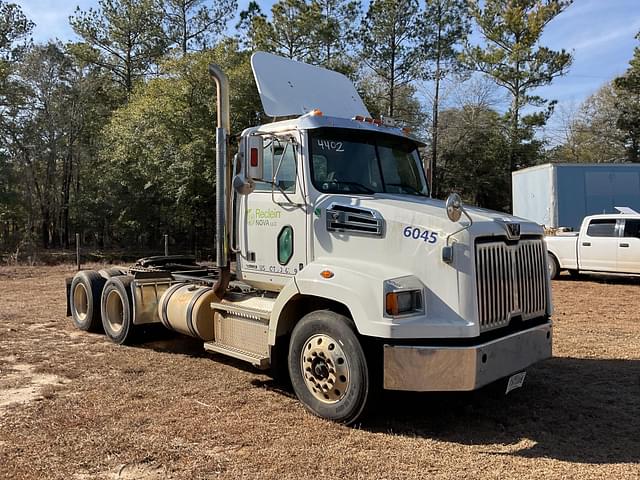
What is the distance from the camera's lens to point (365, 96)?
32.9 meters

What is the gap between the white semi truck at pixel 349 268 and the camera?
15.0 feet

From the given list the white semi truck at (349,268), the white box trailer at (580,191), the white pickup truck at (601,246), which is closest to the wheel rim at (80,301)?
the white semi truck at (349,268)

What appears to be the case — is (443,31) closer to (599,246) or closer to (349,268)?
(599,246)

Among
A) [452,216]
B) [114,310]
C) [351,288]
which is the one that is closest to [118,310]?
[114,310]

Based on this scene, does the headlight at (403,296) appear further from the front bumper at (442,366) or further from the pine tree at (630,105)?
the pine tree at (630,105)

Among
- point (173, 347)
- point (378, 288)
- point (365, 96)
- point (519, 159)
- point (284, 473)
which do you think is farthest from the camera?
point (519, 159)

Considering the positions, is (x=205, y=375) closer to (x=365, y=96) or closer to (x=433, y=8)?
(x=365, y=96)

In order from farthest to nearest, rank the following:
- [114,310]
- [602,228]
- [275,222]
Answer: [602,228] < [114,310] < [275,222]

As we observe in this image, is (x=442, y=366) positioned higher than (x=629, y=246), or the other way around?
(x=629, y=246)

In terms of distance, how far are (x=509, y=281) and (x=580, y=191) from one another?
15039mm

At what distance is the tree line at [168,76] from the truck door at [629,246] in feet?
52.7

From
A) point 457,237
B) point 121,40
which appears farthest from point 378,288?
point 121,40

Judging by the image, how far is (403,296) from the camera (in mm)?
4594

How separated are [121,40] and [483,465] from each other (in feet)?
124
